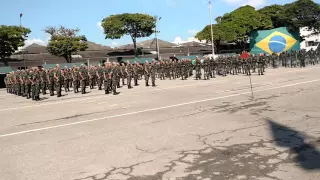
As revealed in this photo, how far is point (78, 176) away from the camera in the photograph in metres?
5.55

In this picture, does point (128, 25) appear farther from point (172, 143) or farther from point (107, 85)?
point (172, 143)

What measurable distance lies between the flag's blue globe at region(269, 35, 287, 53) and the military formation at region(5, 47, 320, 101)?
9.76 meters

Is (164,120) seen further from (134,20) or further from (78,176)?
(134,20)

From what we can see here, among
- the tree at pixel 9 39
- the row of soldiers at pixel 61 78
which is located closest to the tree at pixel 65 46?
the tree at pixel 9 39

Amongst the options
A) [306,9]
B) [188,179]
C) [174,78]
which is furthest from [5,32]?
[188,179]

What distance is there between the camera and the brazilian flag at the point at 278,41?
46.3 m

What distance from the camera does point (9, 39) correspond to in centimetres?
5138

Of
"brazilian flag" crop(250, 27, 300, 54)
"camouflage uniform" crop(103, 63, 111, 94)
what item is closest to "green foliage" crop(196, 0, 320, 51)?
"brazilian flag" crop(250, 27, 300, 54)

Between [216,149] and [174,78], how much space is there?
24.1 metres

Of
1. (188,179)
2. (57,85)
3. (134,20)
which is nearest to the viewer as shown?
(188,179)

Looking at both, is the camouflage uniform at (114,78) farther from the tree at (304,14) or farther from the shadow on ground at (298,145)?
the tree at (304,14)

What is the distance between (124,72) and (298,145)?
756 inches

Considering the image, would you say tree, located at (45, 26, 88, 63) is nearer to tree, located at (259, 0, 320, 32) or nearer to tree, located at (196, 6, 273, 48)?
tree, located at (196, 6, 273, 48)

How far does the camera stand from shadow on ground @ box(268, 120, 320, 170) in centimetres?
546
